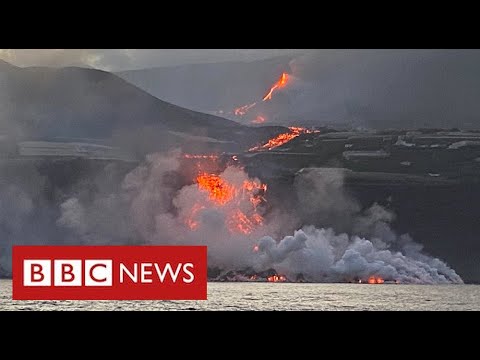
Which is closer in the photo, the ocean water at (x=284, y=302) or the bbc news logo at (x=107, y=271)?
the bbc news logo at (x=107, y=271)

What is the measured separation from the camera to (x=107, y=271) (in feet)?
29.7

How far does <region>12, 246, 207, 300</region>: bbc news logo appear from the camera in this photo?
8.90m

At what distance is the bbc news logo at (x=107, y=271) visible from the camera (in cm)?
890

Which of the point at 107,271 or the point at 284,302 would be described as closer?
the point at 107,271

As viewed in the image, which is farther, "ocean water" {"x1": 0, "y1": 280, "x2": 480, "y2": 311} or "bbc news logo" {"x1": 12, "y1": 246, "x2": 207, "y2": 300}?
"ocean water" {"x1": 0, "y1": 280, "x2": 480, "y2": 311}
